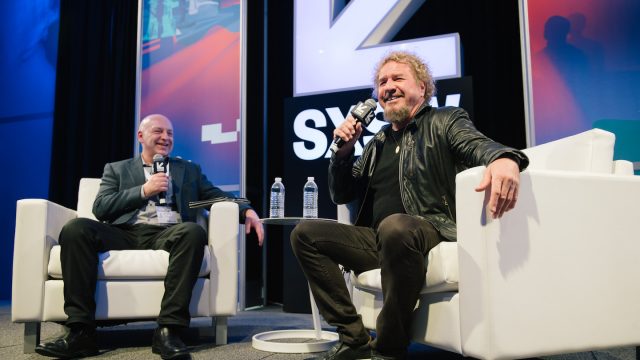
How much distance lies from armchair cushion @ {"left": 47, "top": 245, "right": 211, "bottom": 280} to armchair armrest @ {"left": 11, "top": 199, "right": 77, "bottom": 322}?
0.15 ft

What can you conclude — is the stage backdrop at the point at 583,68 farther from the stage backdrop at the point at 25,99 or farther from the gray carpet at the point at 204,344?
the stage backdrop at the point at 25,99

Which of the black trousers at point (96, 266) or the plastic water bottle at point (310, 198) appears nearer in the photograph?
the black trousers at point (96, 266)

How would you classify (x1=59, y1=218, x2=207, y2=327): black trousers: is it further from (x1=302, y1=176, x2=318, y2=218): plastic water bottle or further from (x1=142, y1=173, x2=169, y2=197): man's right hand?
(x1=302, y1=176, x2=318, y2=218): plastic water bottle

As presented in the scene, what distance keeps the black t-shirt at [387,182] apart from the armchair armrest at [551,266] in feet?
1.56

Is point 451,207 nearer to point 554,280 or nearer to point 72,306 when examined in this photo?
point 554,280

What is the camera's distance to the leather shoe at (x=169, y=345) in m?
1.87

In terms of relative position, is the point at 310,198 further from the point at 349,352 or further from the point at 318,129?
the point at 349,352

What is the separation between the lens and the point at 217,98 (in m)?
4.12

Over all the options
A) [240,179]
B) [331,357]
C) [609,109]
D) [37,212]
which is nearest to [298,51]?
[240,179]

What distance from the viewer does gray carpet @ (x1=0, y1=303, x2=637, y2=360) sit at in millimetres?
2000

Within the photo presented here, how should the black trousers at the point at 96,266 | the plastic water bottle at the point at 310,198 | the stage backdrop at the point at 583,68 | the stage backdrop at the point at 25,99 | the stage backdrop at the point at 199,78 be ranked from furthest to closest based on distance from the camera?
1. the stage backdrop at the point at 25,99
2. the stage backdrop at the point at 199,78
3. the plastic water bottle at the point at 310,198
4. the stage backdrop at the point at 583,68
5. the black trousers at the point at 96,266

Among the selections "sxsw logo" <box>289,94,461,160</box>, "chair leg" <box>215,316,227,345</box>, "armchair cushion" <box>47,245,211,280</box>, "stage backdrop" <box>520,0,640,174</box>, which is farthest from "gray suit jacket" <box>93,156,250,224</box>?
"stage backdrop" <box>520,0,640,174</box>

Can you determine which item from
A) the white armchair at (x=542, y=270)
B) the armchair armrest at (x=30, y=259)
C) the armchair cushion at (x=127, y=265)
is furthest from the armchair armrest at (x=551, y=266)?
the armchair armrest at (x=30, y=259)

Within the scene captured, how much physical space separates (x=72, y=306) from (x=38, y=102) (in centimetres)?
340
